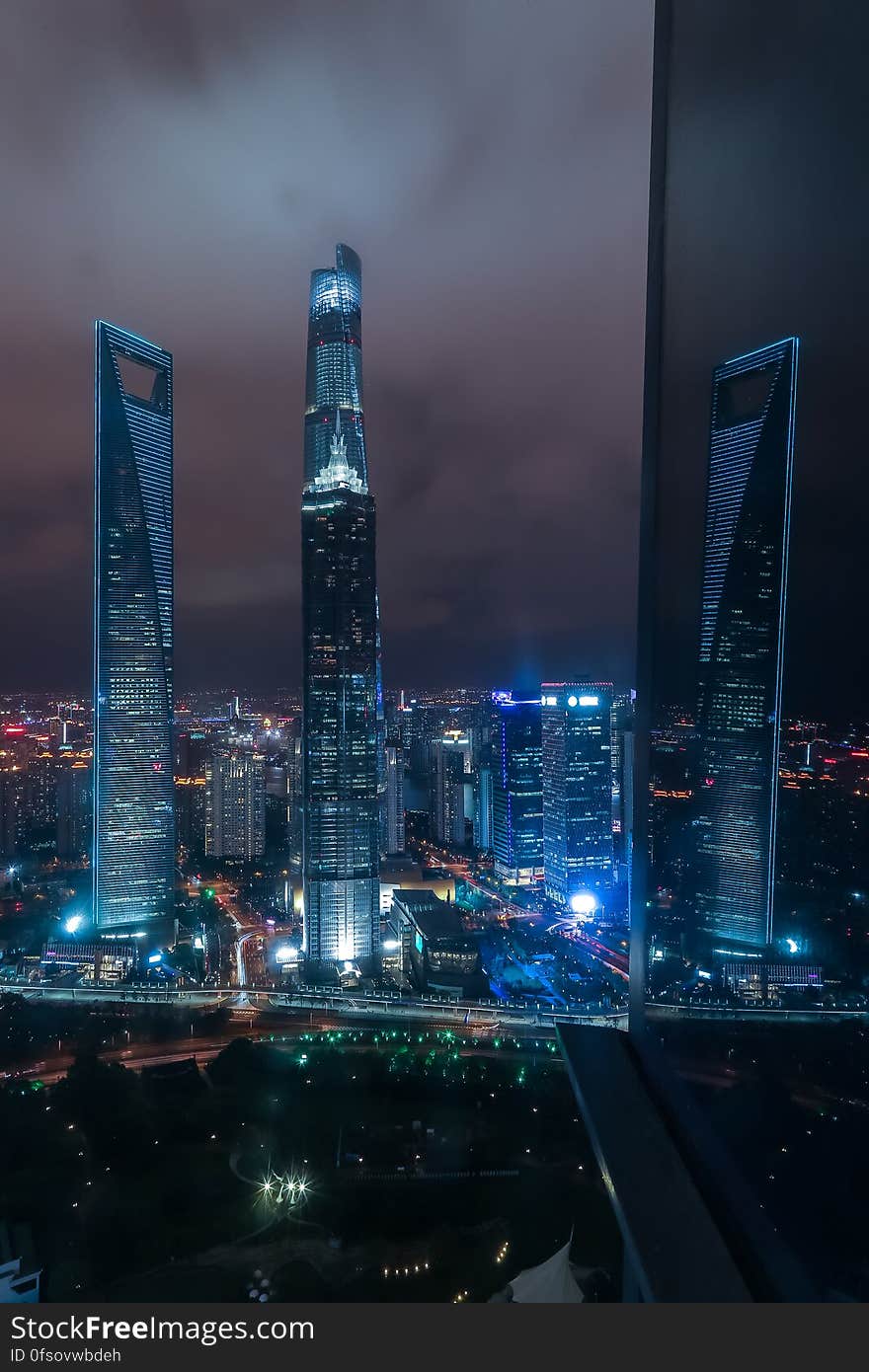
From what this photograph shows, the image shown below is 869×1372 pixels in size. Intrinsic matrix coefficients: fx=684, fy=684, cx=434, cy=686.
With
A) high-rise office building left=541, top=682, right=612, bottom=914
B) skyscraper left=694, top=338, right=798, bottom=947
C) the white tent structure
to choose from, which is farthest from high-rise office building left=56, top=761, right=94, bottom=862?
skyscraper left=694, top=338, right=798, bottom=947

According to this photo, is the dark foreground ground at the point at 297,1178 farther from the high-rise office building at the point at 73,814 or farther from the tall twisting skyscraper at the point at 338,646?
the high-rise office building at the point at 73,814

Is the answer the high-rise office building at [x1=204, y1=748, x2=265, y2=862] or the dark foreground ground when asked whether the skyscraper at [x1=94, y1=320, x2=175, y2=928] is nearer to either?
the high-rise office building at [x1=204, y1=748, x2=265, y2=862]

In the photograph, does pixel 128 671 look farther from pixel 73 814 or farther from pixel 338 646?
pixel 73 814

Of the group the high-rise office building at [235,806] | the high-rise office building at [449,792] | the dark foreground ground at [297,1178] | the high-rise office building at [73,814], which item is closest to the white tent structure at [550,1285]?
the dark foreground ground at [297,1178]

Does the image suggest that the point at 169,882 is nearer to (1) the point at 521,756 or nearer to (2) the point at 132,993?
(2) the point at 132,993

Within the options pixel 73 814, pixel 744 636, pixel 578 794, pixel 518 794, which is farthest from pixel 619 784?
pixel 744 636
